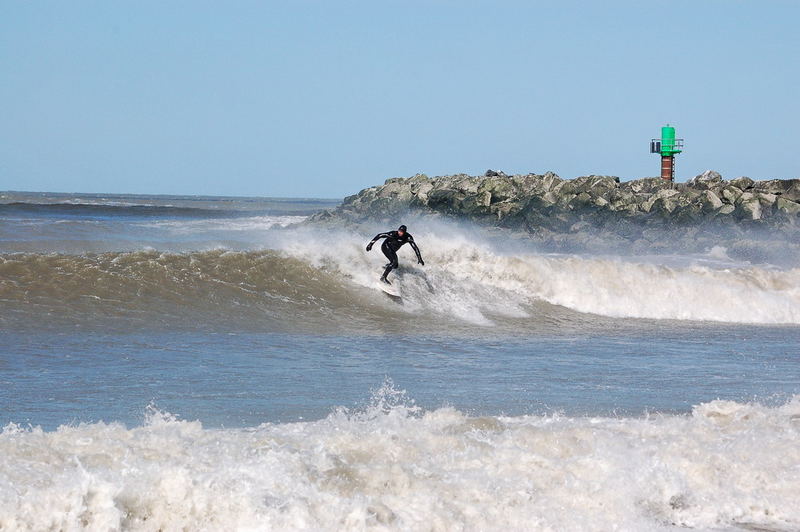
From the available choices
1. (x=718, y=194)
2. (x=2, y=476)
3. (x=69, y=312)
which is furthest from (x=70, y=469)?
(x=718, y=194)

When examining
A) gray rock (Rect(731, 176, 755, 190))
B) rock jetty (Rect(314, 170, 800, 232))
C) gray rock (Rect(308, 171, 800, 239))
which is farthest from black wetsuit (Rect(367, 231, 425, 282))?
gray rock (Rect(731, 176, 755, 190))

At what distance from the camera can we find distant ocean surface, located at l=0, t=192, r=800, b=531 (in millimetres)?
5082

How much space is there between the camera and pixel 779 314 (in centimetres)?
1900

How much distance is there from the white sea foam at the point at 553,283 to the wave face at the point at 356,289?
0.03m

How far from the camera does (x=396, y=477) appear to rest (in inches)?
213

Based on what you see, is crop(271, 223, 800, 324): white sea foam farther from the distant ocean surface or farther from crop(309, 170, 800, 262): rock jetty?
crop(309, 170, 800, 262): rock jetty

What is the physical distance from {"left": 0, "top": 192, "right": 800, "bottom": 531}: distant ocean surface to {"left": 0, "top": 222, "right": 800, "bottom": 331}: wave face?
0.07m

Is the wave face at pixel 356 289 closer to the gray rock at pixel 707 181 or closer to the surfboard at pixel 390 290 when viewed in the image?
the surfboard at pixel 390 290

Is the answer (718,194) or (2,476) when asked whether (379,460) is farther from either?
(718,194)

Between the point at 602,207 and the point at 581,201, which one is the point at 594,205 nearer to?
the point at 602,207

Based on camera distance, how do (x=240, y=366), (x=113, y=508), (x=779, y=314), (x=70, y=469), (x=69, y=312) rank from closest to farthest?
(x=113, y=508) → (x=70, y=469) → (x=240, y=366) → (x=69, y=312) → (x=779, y=314)

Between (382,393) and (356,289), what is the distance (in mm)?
8332

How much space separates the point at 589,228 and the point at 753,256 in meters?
7.92

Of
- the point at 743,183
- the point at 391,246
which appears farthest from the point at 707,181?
the point at 391,246
